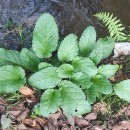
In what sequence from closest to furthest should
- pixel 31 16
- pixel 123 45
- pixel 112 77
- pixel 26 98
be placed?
pixel 26 98 < pixel 112 77 < pixel 123 45 < pixel 31 16

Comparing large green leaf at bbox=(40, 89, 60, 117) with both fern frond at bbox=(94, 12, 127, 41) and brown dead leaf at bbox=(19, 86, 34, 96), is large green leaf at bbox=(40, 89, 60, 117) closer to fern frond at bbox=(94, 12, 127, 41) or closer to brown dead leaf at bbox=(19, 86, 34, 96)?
brown dead leaf at bbox=(19, 86, 34, 96)

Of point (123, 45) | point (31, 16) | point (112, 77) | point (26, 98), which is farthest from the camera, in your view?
point (31, 16)

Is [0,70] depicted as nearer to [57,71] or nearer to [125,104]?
[57,71]

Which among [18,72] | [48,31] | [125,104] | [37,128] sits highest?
[48,31]

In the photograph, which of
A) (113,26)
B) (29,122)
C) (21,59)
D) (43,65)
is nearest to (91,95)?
(43,65)

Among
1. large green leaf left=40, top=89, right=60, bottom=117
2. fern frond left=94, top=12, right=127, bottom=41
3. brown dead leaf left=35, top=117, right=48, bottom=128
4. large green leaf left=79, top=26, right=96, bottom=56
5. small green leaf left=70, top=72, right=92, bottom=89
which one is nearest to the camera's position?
large green leaf left=40, top=89, right=60, bottom=117

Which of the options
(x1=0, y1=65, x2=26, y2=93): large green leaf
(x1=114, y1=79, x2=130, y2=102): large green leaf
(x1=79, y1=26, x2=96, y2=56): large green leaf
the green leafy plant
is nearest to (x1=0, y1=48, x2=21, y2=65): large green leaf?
the green leafy plant

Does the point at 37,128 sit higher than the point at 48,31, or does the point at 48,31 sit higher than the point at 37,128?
the point at 48,31

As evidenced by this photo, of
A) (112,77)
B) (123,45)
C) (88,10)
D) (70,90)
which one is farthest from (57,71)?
(88,10)
